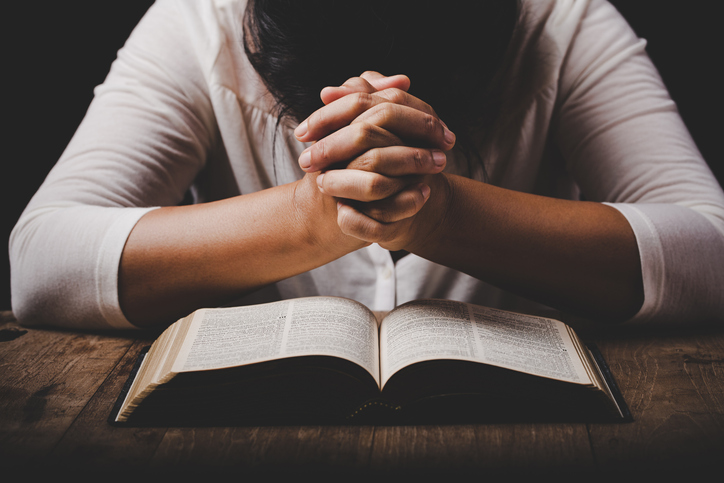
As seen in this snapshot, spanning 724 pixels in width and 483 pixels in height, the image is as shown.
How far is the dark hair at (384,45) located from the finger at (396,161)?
19 centimetres

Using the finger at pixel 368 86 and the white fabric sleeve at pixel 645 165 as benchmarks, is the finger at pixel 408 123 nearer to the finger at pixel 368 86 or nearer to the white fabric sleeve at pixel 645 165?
the finger at pixel 368 86

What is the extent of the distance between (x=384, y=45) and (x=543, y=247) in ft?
1.28

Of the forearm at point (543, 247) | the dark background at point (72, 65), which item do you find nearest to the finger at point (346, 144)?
the forearm at point (543, 247)

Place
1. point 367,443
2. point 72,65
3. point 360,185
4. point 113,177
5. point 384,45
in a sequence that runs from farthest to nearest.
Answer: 1. point 72,65
2. point 113,177
3. point 384,45
4. point 360,185
5. point 367,443

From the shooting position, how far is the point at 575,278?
73cm

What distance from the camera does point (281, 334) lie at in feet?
1.92

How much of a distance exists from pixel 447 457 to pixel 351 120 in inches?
17.3

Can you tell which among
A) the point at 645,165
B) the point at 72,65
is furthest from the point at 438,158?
the point at 72,65

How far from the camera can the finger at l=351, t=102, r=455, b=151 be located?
2.07 ft

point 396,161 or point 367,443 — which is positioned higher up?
point 396,161

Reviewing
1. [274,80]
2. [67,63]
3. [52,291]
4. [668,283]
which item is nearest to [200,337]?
[52,291]

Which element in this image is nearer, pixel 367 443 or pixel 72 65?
pixel 367 443

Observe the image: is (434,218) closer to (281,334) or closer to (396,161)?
(396,161)

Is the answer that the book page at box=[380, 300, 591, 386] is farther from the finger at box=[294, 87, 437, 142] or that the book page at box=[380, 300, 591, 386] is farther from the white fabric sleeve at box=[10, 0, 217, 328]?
the white fabric sleeve at box=[10, 0, 217, 328]
